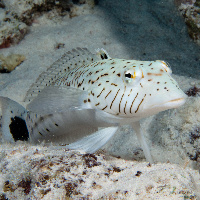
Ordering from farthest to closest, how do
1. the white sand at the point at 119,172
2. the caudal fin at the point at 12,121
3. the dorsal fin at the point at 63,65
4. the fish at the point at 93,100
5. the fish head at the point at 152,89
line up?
the caudal fin at the point at 12,121 < the dorsal fin at the point at 63,65 < the fish at the point at 93,100 < the fish head at the point at 152,89 < the white sand at the point at 119,172

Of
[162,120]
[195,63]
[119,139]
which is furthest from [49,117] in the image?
[195,63]

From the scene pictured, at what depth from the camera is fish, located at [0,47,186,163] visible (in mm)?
2033

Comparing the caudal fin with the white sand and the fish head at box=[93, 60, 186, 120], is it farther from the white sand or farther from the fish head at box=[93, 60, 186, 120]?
the fish head at box=[93, 60, 186, 120]

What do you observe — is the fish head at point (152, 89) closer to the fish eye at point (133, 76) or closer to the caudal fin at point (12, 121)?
the fish eye at point (133, 76)

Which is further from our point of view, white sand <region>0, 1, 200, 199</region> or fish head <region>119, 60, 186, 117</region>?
fish head <region>119, 60, 186, 117</region>

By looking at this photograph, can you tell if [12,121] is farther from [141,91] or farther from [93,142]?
[141,91]

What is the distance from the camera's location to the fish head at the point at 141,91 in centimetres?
192

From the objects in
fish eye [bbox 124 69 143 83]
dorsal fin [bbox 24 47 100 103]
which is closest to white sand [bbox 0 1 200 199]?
fish eye [bbox 124 69 143 83]

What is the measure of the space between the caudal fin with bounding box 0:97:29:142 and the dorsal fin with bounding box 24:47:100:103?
29 centimetres

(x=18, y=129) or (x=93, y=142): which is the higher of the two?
(x=93, y=142)

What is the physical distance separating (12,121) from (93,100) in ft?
5.67

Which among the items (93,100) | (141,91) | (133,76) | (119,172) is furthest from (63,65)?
(119,172)

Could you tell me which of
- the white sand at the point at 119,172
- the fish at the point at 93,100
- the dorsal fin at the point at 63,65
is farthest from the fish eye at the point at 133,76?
the dorsal fin at the point at 63,65

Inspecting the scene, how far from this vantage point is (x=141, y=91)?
204 centimetres
